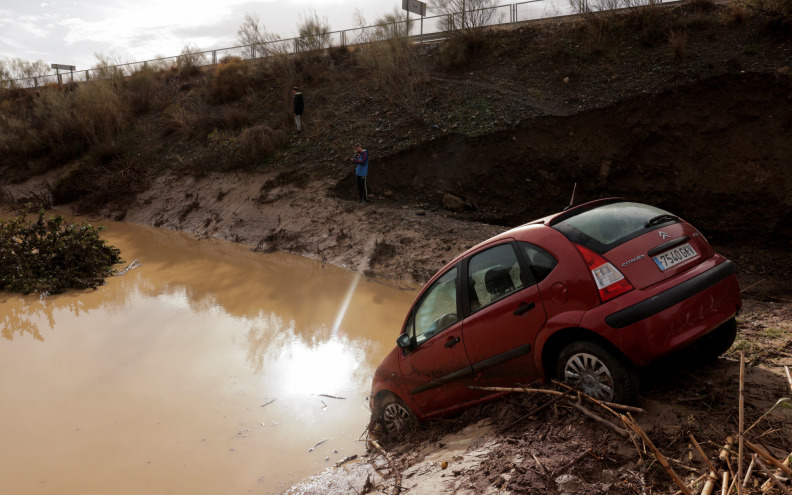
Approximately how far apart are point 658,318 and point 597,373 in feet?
1.77

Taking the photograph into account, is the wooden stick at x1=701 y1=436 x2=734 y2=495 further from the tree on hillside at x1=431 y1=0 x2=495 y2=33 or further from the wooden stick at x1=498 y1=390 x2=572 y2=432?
the tree on hillside at x1=431 y1=0 x2=495 y2=33

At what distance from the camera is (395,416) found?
17.1 ft

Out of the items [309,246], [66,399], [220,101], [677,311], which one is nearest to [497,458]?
[677,311]

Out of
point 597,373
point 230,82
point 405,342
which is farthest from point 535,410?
point 230,82

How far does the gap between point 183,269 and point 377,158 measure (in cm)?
655

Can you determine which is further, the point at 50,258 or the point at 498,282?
the point at 50,258

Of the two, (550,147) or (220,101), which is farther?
(220,101)

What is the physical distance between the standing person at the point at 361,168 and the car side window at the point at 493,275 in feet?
35.0

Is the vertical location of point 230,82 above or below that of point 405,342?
above

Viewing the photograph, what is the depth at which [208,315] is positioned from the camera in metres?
10.2

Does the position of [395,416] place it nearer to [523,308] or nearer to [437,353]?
[437,353]

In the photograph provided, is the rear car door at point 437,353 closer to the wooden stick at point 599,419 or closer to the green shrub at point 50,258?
the wooden stick at point 599,419

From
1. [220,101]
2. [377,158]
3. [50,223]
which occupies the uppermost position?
[220,101]

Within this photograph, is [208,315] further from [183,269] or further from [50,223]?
[50,223]
